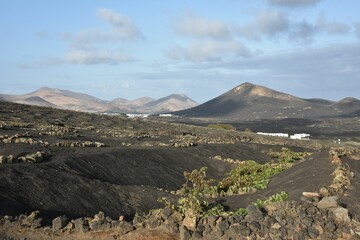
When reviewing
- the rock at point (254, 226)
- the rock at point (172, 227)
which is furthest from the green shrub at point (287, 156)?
the rock at point (172, 227)

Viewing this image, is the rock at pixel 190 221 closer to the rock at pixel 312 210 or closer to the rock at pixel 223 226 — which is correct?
the rock at pixel 223 226

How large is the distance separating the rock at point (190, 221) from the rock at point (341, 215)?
399 cm

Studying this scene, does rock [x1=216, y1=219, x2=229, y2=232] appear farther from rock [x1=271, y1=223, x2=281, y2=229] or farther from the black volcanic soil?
the black volcanic soil

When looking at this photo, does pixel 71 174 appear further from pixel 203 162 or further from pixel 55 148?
pixel 203 162

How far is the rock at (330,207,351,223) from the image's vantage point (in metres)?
12.5

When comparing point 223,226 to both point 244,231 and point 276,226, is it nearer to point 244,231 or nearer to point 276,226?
point 244,231

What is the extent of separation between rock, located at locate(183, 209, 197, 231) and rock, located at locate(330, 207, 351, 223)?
157 inches

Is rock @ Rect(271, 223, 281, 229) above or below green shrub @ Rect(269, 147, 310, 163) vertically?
above

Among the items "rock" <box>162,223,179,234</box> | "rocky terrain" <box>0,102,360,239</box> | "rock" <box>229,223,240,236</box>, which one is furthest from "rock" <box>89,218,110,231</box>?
"rock" <box>229,223,240,236</box>

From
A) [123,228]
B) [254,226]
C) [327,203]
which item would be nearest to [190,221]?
[254,226]

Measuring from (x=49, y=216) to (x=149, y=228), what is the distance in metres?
4.72

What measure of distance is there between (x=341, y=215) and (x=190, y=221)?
4247 millimetres

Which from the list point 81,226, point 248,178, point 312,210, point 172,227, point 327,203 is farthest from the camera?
point 248,178

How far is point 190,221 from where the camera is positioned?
12.3 meters
